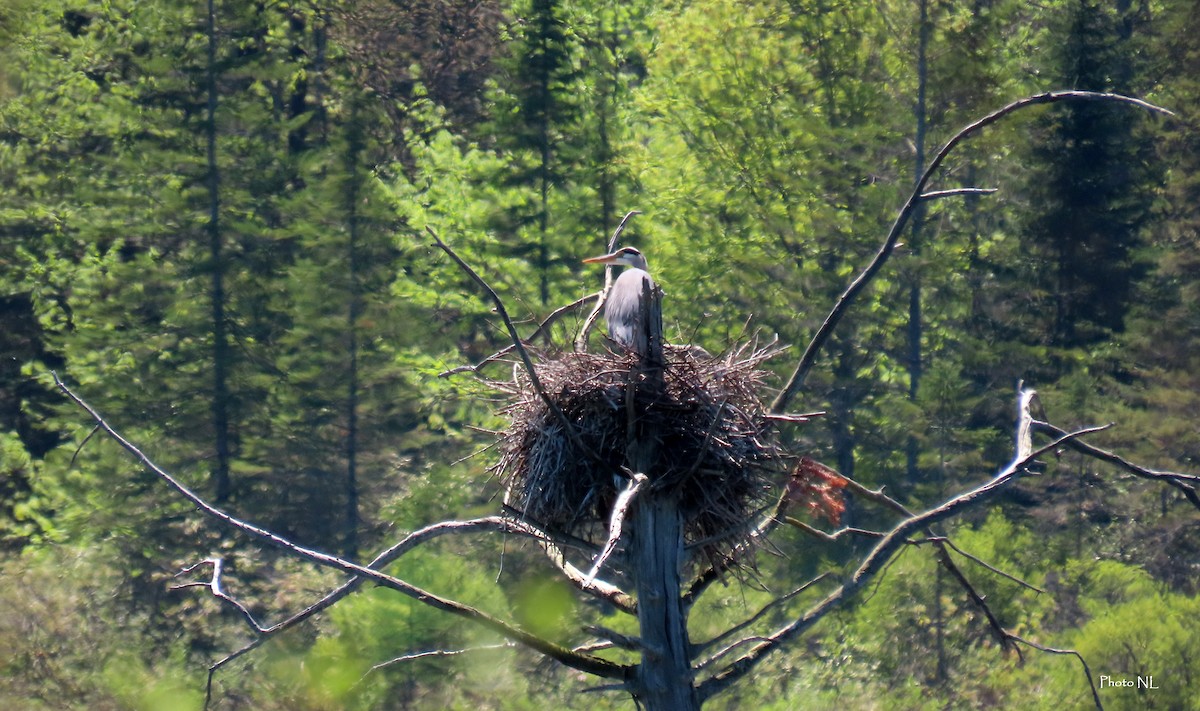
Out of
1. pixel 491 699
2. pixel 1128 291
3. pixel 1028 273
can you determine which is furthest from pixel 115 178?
pixel 1128 291

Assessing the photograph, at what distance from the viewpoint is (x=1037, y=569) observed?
1883cm

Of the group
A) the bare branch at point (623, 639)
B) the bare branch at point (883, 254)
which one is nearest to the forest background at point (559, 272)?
the bare branch at point (883, 254)

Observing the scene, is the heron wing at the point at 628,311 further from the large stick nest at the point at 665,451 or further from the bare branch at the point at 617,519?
the bare branch at the point at 617,519

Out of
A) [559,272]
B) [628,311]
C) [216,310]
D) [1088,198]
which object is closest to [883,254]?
[628,311]

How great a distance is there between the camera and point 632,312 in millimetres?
6047

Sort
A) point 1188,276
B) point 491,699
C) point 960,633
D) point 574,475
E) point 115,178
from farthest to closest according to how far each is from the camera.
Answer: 1. point 115,178
2. point 1188,276
3. point 960,633
4. point 491,699
5. point 574,475

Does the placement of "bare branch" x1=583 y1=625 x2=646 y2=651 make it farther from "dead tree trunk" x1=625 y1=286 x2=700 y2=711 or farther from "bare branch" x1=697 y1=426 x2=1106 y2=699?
"bare branch" x1=697 y1=426 x2=1106 y2=699

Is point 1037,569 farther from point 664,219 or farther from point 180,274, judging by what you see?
point 180,274

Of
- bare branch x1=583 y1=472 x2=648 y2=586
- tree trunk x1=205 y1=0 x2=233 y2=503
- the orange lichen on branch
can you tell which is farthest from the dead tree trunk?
tree trunk x1=205 y1=0 x2=233 y2=503

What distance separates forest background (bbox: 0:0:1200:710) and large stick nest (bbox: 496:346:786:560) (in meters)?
12.7

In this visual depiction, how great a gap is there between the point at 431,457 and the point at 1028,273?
9897mm

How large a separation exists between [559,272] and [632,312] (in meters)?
14.0

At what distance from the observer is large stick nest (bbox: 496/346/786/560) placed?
526cm

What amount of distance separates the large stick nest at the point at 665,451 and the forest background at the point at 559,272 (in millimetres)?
12746
